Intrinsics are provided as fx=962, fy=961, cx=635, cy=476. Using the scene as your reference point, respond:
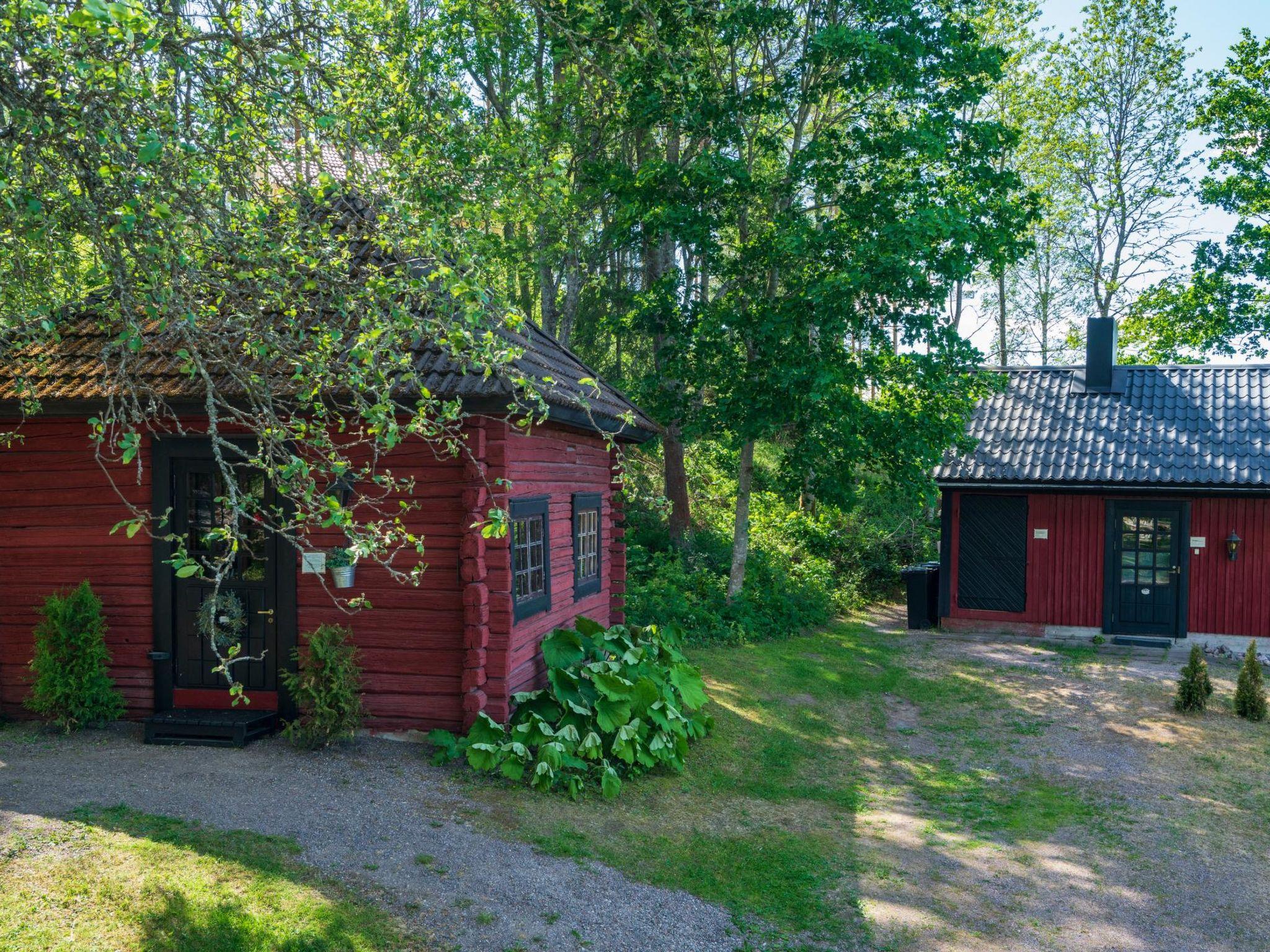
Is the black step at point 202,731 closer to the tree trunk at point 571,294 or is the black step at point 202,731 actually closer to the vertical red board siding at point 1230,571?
the tree trunk at point 571,294

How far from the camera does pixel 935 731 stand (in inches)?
433

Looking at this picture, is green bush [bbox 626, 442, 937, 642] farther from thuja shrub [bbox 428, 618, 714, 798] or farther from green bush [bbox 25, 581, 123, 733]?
green bush [bbox 25, 581, 123, 733]

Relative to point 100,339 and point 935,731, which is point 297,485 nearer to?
point 100,339

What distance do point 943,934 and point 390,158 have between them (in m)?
6.63

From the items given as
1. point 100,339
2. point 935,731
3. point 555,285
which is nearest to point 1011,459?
point 935,731

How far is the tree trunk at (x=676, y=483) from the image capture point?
1838cm

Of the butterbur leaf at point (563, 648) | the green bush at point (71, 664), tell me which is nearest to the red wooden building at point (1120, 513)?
the butterbur leaf at point (563, 648)

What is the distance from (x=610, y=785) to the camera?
759 centimetres

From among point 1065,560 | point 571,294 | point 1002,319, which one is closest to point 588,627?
point 1065,560

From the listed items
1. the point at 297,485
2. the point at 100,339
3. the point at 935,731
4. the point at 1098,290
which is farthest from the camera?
the point at 1098,290

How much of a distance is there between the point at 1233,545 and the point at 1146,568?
4.09 ft

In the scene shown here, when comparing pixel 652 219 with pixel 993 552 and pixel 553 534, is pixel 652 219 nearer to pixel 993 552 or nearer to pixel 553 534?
pixel 553 534

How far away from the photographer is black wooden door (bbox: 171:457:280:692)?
326 inches

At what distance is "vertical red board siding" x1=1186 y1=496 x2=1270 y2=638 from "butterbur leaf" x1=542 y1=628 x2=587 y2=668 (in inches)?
441
